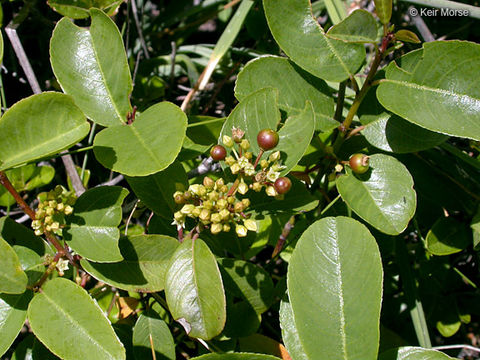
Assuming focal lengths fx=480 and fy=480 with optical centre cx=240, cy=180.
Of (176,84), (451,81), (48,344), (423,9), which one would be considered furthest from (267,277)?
(423,9)

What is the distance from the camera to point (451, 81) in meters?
1.71

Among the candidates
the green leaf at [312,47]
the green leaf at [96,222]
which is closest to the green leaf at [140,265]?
the green leaf at [96,222]

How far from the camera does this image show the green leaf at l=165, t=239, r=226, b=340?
5.75 feet

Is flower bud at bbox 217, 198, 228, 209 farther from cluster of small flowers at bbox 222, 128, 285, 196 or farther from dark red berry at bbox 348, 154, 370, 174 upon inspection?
dark red berry at bbox 348, 154, 370, 174

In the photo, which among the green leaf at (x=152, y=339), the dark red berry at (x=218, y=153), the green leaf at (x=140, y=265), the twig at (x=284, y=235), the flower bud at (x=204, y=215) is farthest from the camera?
the twig at (x=284, y=235)

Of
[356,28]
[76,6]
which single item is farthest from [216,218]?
[76,6]

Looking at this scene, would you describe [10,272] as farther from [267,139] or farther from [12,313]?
[267,139]

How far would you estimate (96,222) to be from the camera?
1919 millimetres

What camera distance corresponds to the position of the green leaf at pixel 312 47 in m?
1.90

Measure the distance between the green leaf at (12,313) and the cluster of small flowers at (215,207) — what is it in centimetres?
67

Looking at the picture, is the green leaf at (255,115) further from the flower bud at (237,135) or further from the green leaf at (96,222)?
the green leaf at (96,222)

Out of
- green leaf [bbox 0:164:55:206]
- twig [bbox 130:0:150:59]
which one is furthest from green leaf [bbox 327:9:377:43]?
twig [bbox 130:0:150:59]

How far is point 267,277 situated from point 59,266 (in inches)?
35.0

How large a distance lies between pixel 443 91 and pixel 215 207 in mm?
924
